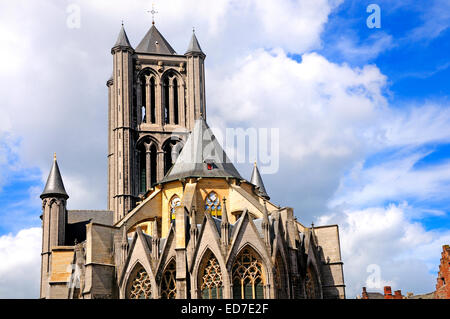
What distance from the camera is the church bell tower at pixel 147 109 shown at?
204ft

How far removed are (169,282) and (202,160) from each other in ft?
37.5

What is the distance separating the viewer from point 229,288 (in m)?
34.1

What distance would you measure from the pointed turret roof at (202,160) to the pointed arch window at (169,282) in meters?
8.76

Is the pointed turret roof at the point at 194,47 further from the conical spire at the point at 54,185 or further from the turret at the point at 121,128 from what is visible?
the conical spire at the point at 54,185

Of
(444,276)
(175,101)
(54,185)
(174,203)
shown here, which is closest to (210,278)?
(174,203)

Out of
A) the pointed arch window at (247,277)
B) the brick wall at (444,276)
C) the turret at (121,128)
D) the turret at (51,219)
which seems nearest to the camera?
the brick wall at (444,276)

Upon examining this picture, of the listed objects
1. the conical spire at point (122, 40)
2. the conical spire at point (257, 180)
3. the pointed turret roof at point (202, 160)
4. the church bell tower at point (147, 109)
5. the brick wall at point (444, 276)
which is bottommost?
the brick wall at point (444, 276)

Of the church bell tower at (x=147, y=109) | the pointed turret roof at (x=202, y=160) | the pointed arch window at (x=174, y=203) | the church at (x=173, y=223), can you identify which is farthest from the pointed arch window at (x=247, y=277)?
the church bell tower at (x=147, y=109)

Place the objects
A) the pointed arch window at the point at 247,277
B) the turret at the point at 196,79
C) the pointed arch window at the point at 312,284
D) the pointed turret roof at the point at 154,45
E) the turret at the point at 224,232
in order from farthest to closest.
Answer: the pointed turret roof at the point at 154,45
the turret at the point at 196,79
the pointed arch window at the point at 312,284
the turret at the point at 224,232
the pointed arch window at the point at 247,277

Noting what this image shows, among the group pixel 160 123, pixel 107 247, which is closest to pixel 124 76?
pixel 160 123

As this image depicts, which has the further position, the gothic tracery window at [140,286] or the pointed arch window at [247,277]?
the gothic tracery window at [140,286]
